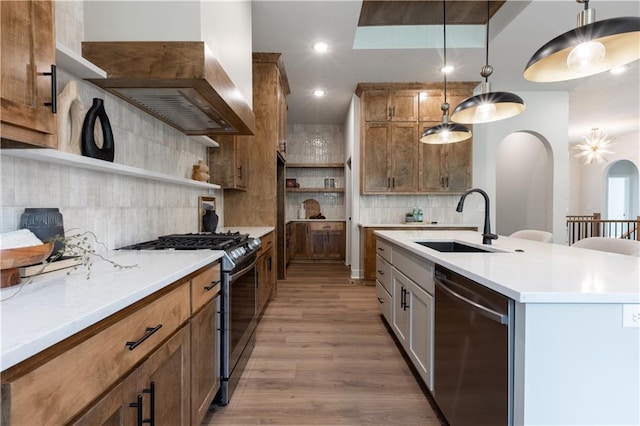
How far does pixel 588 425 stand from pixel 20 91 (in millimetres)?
1976

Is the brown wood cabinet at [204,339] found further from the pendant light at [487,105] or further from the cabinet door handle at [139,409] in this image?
the pendant light at [487,105]

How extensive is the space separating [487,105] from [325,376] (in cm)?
217

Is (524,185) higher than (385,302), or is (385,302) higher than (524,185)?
(524,185)

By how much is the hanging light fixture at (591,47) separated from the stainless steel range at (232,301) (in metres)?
1.88

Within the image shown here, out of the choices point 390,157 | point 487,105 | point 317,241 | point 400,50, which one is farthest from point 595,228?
point 487,105

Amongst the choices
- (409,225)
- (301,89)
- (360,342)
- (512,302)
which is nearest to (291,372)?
(360,342)

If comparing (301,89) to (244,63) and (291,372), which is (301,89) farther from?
(291,372)

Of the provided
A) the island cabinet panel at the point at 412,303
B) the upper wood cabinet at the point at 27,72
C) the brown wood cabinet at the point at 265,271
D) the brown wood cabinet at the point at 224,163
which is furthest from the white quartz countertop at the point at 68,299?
the brown wood cabinet at the point at 224,163

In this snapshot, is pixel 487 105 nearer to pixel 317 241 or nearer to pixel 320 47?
pixel 320 47

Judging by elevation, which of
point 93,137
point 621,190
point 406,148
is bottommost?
point 93,137

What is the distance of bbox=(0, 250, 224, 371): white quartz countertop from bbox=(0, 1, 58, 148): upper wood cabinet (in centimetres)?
45

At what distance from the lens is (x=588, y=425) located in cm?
95

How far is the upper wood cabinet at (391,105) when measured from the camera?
15.4 feet

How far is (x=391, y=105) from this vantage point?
471 centimetres
